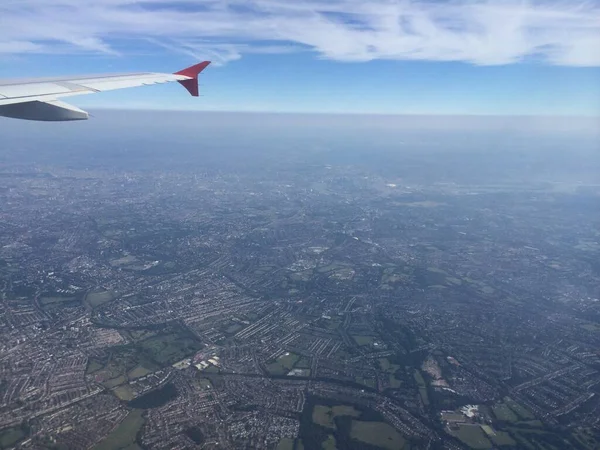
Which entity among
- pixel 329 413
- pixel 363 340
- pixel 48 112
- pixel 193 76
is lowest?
pixel 363 340

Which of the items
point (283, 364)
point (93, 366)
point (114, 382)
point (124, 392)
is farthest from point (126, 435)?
point (283, 364)

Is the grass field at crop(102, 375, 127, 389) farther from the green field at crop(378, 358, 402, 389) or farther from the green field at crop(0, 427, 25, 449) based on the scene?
the green field at crop(378, 358, 402, 389)

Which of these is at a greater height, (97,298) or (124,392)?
(124,392)

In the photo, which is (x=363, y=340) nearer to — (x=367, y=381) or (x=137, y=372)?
(x=367, y=381)

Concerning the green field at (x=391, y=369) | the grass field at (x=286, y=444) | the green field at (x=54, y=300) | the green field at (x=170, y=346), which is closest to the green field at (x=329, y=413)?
the grass field at (x=286, y=444)

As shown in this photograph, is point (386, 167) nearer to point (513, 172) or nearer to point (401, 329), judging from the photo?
point (513, 172)

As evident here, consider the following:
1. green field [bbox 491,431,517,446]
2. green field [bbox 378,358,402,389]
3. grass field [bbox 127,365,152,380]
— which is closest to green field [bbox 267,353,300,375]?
green field [bbox 378,358,402,389]
